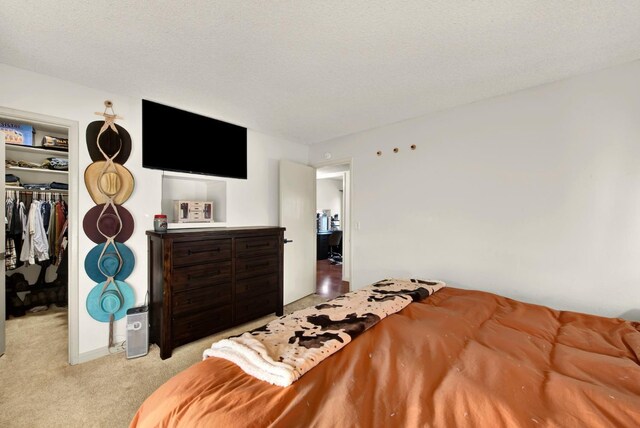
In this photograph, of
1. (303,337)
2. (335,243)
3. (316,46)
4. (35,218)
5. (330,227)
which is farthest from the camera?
(330,227)

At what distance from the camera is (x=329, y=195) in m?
7.42

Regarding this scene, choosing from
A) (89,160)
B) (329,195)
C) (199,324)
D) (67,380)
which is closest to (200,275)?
(199,324)

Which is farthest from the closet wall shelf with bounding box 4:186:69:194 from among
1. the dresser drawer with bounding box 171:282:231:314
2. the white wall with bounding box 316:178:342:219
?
the white wall with bounding box 316:178:342:219

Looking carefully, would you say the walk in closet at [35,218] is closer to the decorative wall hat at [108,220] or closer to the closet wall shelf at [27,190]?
the closet wall shelf at [27,190]

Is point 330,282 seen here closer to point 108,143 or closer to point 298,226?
point 298,226

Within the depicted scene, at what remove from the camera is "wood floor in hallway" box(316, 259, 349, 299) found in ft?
13.2

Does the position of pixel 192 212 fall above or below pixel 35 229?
above

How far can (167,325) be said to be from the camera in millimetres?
2195

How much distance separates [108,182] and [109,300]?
1.06m

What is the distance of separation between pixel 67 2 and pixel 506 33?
2483 millimetres

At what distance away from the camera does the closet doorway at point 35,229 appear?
2799 millimetres

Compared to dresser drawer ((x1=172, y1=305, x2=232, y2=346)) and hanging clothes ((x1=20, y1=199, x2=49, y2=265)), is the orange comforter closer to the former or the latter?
dresser drawer ((x1=172, y1=305, x2=232, y2=346))

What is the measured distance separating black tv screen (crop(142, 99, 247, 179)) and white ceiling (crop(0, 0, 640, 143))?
0.61 ft

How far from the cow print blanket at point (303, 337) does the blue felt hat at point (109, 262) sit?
5.62 ft
